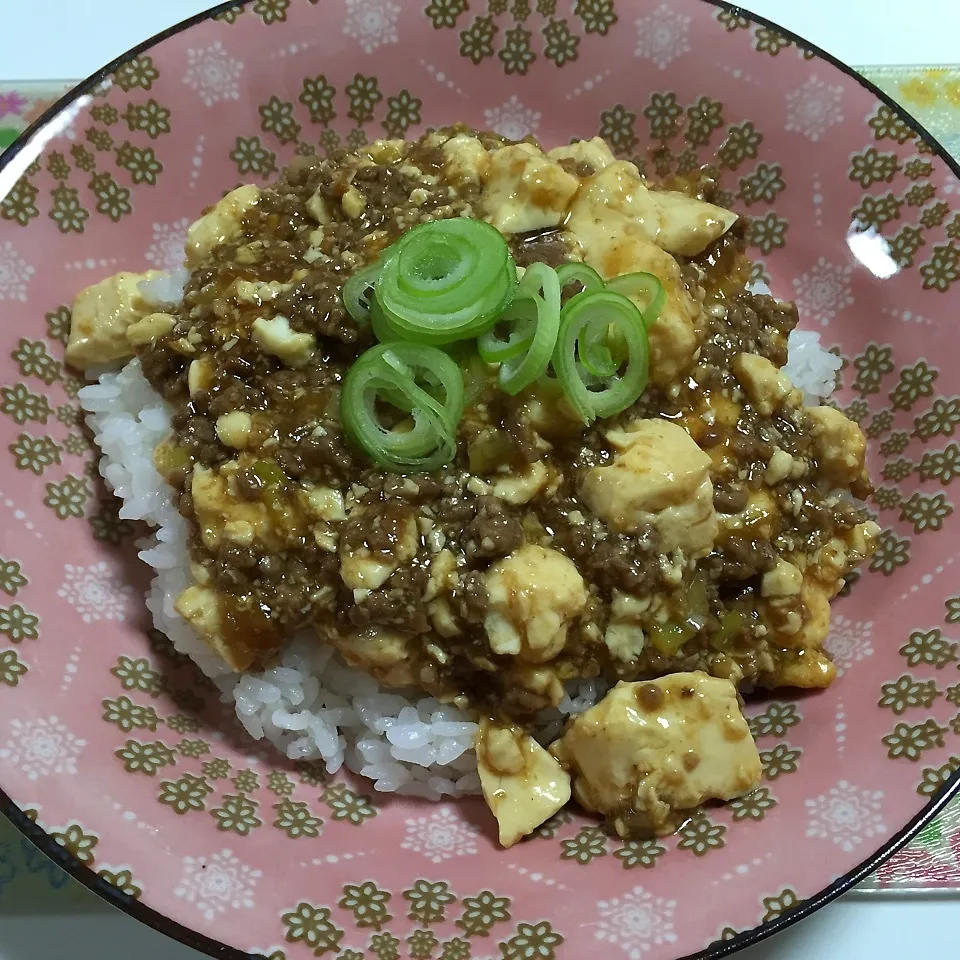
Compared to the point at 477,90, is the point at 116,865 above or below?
below

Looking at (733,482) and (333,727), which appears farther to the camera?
(333,727)

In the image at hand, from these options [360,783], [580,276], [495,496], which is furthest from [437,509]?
[360,783]

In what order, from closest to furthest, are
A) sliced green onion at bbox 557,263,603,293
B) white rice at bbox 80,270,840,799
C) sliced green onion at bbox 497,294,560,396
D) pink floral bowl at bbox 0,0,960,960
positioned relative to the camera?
pink floral bowl at bbox 0,0,960,960
sliced green onion at bbox 497,294,560,396
sliced green onion at bbox 557,263,603,293
white rice at bbox 80,270,840,799

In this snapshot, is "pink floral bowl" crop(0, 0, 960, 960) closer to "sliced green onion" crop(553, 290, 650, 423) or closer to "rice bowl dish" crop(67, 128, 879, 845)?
"rice bowl dish" crop(67, 128, 879, 845)

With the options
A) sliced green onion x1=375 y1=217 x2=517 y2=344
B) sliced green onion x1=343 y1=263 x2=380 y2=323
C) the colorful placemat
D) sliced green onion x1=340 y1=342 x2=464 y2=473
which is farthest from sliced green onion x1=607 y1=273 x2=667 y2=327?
the colorful placemat

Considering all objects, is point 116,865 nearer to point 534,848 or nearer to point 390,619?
point 390,619

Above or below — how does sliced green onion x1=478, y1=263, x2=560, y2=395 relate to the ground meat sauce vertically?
above

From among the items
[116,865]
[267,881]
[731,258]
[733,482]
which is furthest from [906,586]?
[116,865]

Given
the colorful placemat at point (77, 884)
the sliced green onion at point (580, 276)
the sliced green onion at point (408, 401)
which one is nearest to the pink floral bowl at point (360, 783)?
the colorful placemat at point (77, 884)
